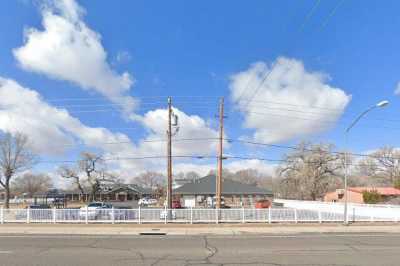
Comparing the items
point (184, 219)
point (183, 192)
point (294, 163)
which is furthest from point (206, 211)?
point (294, 163)

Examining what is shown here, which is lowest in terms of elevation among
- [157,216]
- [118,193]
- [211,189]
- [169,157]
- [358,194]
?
[118,193]

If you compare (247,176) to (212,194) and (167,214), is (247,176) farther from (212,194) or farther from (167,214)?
(167,214)

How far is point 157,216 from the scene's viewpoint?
2709cm

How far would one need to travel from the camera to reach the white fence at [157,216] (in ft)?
87.1

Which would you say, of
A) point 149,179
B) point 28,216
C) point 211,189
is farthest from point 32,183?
point 28,216

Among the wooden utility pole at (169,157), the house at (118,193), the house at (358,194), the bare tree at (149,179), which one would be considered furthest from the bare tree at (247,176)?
the wooden utility pole at (169,157)

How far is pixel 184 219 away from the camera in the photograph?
27.8 m

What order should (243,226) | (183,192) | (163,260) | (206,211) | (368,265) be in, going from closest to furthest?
(368,265), (163,260), (243,226), (206,211), (183,192)

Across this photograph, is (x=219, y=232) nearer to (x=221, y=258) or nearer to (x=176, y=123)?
(x=221, y=258)

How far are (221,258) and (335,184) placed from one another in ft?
256

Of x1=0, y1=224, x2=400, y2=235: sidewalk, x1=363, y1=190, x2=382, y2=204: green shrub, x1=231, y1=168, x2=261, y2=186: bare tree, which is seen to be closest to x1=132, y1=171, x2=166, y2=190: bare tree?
x1=231, y1=168, x2=261, y2=186: bare tree

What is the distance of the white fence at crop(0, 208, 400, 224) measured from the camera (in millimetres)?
26562

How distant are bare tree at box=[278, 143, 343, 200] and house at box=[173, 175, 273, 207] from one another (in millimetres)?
16850

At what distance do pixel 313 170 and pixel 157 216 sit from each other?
194 feet
